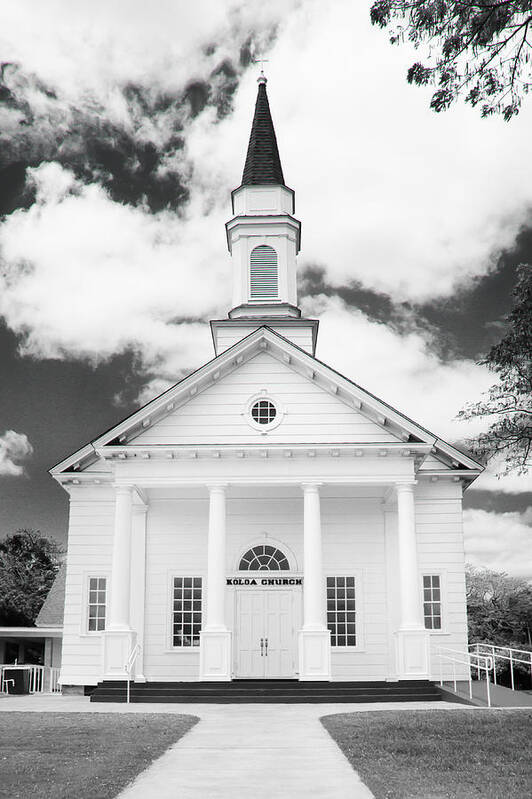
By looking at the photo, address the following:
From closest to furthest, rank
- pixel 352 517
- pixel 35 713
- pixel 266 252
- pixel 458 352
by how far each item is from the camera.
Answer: pixel 35 713
pixel 352 517
pixel 266 252
pixel 458 352

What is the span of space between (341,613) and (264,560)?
2.48 metres

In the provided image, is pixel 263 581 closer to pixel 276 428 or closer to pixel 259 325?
pixel 276 428

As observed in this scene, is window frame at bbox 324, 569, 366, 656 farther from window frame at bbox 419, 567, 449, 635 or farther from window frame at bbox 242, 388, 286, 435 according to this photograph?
window frame at bbox 242, 388, 286, 435

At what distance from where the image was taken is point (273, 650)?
75.5ft

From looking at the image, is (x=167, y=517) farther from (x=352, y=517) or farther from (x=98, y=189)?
(x=98, y=189)

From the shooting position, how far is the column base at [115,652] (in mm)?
20188

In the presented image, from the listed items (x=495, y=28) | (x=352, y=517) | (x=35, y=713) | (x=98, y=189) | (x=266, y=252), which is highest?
(x=98, y=189)

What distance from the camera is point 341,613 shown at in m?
23.3

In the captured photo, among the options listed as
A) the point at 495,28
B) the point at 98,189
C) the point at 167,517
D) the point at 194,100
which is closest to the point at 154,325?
the point at 98,189

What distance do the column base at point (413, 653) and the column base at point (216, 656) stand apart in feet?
13.0

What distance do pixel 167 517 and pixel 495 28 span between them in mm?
17063

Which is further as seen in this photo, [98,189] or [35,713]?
[98,189]

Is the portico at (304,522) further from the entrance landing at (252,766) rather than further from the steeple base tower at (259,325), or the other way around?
the steeple base tower at (259,325)

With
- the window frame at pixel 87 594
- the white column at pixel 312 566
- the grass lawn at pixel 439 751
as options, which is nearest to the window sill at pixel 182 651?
the window frame at pixel 87 594
